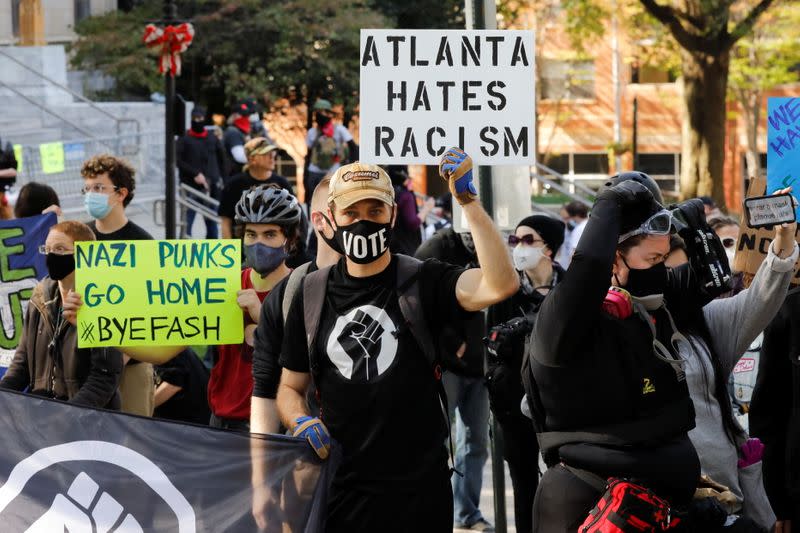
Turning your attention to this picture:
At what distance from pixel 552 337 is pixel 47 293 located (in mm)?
3187

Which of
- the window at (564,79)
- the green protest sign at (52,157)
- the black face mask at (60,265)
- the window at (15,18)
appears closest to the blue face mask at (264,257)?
the black face mask at (60,265)

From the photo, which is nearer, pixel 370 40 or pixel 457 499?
pixel 370 40

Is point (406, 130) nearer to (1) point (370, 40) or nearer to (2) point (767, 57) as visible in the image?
(1) point (370, 40)

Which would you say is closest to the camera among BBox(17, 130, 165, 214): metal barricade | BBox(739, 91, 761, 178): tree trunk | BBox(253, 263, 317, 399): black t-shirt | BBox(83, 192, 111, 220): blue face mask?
BBox(253, 263, 317, 399): black t-shirt

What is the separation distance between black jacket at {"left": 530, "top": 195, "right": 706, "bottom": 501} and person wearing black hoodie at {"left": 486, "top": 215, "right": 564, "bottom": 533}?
1.72 m

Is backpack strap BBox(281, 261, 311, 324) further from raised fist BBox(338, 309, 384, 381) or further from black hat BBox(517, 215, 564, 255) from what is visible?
black hat BBox(517, 215, 564, 255)

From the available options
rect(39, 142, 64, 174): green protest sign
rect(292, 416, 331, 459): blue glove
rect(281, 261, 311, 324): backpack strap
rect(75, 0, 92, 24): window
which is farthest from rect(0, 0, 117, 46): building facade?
rect(292, 416, 331, 459): blue glove

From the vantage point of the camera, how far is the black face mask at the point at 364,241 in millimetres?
4945

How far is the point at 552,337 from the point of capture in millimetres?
4344

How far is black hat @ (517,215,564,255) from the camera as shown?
7.55 metres

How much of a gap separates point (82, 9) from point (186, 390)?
25.5 m

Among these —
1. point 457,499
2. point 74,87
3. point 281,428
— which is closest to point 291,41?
point 74,87

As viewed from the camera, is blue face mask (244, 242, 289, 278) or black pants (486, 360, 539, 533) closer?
blue face mask (244, 242, 289, 278)

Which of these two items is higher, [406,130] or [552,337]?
[406,130]
